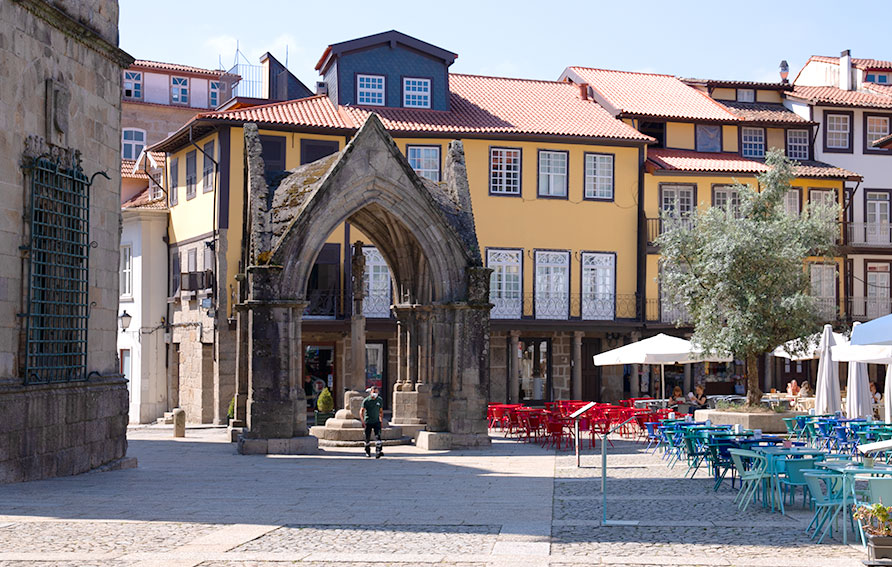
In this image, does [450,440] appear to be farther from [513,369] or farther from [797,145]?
[797,145]

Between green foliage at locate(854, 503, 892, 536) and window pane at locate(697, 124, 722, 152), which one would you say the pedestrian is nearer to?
green foliage at locate(854, 503, 892, 536)

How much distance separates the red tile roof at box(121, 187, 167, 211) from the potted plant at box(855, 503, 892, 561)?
31941 millimetres

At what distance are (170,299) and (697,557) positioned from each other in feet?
97.2

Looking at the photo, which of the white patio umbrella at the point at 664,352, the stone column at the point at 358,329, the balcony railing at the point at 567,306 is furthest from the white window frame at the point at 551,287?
the stone column at the point at 358,329

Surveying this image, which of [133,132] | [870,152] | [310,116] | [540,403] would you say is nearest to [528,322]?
[540,403]

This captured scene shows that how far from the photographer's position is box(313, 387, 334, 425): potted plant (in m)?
26.7

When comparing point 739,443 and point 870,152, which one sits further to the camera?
point 870,152

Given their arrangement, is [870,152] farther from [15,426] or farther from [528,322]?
[15,426]

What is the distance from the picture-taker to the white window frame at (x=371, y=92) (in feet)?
123

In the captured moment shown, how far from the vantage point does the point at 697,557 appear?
10188mm

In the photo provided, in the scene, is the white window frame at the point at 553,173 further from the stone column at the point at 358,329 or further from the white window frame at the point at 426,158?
the stone column at the point at 358,329

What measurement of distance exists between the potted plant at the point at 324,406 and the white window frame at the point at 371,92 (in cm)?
1290

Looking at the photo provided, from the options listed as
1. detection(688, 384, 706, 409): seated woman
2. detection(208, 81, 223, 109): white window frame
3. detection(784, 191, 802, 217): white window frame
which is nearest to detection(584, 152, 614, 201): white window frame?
detection(784, 191, 802, 217): white window frame

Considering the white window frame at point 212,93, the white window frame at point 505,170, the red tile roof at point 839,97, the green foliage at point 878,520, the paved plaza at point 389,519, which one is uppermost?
the white window frame at point 212,93
